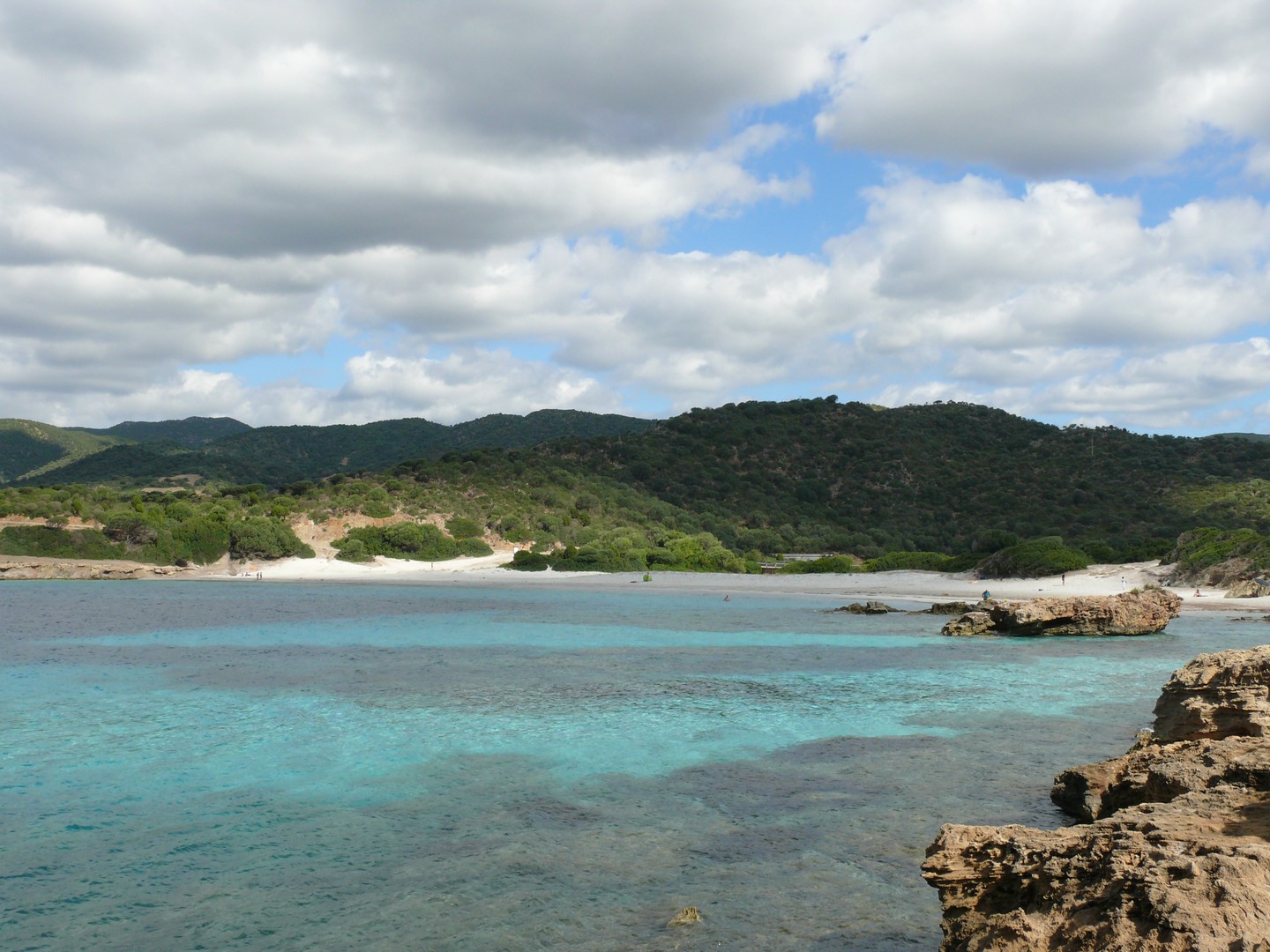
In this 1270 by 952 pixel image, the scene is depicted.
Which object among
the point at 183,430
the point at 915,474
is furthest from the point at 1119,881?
the point at 183,430

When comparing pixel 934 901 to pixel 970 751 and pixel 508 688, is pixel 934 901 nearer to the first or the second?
pixel 970 751

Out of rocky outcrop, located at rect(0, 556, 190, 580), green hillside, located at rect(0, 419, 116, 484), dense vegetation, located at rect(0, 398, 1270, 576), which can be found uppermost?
green hillside, located at rect(0, 419, 116, 484)

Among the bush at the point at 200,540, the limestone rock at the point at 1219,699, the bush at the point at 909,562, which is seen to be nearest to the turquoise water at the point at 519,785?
the limestone rock at the point at 1219,699

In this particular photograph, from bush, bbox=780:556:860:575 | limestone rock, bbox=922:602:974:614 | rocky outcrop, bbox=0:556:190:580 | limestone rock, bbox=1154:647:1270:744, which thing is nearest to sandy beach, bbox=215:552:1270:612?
bush, bbox=780:556:860:575

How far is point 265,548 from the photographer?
64.6 meters

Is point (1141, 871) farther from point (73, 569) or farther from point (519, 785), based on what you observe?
point (73, 569)

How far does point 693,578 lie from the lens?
5800 centimetres

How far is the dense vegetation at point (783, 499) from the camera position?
61812 mm

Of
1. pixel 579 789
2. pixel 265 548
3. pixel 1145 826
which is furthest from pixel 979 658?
pixel 265 548

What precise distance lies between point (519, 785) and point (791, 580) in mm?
44684

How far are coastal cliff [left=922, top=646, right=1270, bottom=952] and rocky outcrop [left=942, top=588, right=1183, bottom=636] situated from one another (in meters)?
22.1

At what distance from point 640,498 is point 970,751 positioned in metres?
65.3

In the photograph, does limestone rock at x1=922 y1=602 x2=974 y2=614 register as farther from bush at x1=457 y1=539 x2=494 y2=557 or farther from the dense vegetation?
bush at x1=457 y1=539 x2=494 y2=557

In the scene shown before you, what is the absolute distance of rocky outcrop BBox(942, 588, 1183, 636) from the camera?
94.2ft
